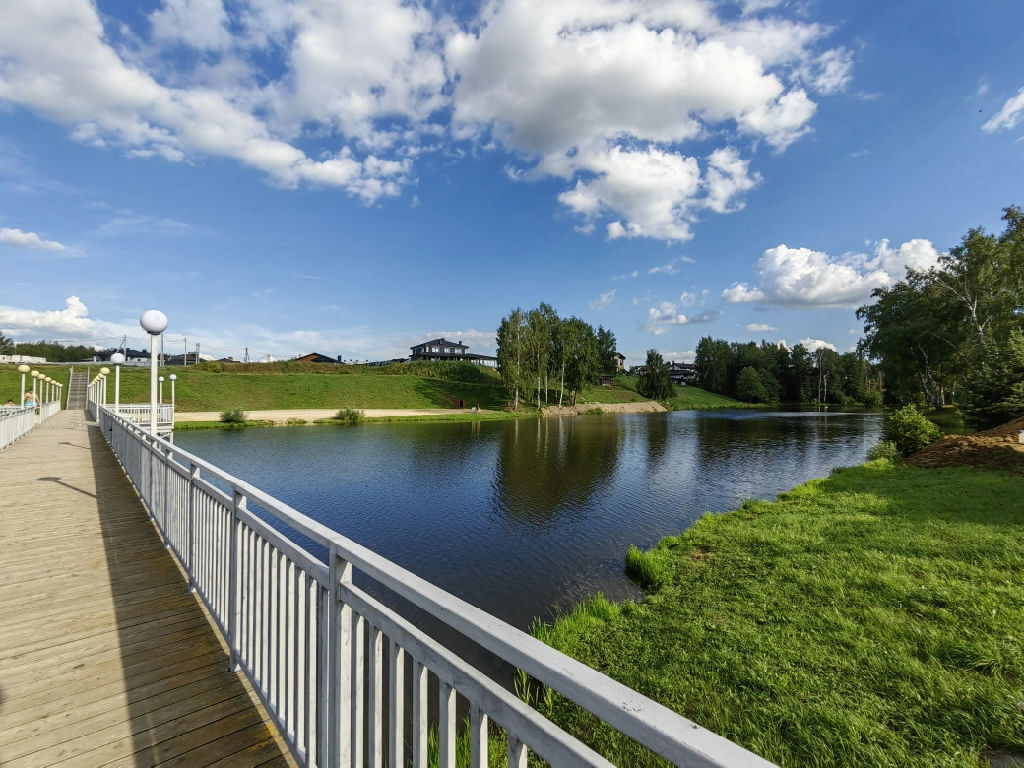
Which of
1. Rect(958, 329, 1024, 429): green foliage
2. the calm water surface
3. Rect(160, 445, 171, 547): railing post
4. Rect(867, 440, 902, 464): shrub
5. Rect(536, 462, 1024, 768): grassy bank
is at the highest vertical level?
Rect(958, 329, 1024, 429): green foliage

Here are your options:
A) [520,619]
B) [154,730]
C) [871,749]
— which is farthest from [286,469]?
[871,749]

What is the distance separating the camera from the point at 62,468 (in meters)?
11.9

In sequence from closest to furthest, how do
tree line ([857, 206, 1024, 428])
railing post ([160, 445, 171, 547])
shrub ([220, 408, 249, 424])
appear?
railing post ([160, 445, 171, 547]), tree line ([857, 206, 1024, 428]), shrub ([220, 408, 249, 424])

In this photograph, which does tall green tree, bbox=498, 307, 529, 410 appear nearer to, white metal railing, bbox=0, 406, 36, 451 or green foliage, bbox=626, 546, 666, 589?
white metal railing, bbox=0, 406, 36, 451

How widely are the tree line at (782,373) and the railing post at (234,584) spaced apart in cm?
10381

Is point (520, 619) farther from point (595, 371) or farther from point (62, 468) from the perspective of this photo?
point (595, 371)

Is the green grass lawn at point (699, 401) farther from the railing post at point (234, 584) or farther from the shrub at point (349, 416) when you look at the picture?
the railing post at point (234, 584)

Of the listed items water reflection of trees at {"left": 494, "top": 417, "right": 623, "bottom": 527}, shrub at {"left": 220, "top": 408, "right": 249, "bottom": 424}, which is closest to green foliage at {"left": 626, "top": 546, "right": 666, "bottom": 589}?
water reflection of trees at {"left": 494, "top": 417, "right": 623, "bottom": 527}

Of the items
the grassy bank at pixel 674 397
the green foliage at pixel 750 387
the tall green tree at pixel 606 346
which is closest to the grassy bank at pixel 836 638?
the grassy bank at pixel 674 397

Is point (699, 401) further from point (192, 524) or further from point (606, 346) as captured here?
point (192, 524)

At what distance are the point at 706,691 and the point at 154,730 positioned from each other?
5076 mm

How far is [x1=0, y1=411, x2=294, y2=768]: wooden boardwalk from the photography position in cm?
304

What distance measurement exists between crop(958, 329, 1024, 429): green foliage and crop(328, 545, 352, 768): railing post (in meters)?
28.4

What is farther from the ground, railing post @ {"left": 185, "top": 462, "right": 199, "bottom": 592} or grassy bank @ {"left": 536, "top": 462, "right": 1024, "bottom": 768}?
railing post @ {"left": 185, "top": 462, "right": 199, "bottom": 592}
